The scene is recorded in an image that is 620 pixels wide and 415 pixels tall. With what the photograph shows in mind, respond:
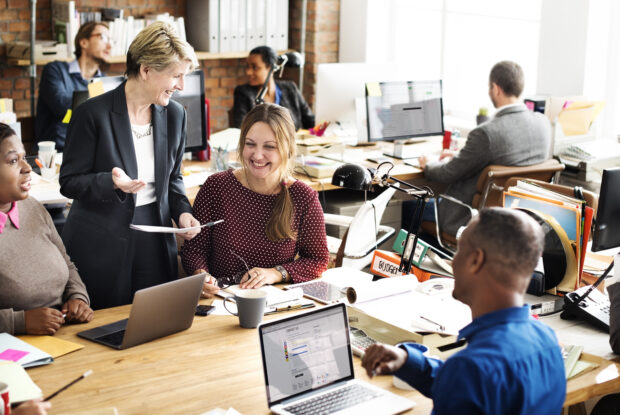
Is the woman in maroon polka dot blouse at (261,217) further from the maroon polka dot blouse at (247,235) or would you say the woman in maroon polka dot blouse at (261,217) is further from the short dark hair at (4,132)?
the short dark hair at (4,132)

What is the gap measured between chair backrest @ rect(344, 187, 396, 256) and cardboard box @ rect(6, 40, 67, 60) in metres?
3.28

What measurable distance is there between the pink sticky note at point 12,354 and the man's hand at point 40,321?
0.13 meters

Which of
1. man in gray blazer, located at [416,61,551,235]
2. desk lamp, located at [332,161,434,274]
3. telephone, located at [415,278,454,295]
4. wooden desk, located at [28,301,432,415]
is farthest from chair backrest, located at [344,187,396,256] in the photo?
man in gray blazer, located at [416,61,551,235]

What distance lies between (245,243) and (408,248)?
0.57m

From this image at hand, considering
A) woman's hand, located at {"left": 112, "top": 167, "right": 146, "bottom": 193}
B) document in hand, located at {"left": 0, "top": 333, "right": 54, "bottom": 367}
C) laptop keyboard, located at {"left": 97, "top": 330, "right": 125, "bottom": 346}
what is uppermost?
woman's hand, located at {"left": 112, "top": 167, "right": 146, "bottom": 193}

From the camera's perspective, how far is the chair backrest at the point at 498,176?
4137mm

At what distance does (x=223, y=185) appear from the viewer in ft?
9.39

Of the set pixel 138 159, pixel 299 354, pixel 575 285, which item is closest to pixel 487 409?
pixel 299 354

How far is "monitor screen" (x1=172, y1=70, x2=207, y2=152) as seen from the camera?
4097 mm

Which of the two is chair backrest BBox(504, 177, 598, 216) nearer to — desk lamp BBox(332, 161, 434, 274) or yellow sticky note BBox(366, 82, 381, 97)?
desk lamp BBox(332, 161, 434, 274)

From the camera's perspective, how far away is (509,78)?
4410mm

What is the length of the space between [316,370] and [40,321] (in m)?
0.80

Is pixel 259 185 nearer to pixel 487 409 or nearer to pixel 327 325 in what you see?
pixel 327 325

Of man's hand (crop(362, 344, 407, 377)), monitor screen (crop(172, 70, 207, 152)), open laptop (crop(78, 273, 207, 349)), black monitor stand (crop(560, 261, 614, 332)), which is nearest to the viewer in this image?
man's hand (crop(362, 344, 407, 377))
